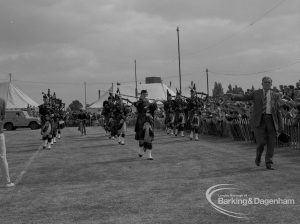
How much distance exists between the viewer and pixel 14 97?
5656 cm

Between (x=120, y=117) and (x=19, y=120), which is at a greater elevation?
(x=19, y=120)

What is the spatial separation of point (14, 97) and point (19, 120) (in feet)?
18.7

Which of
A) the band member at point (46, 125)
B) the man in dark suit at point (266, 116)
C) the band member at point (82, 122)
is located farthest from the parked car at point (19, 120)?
the man in dark suit at point (266, 116)

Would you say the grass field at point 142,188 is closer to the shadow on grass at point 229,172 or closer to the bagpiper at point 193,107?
the shadow on grass at point 229,172

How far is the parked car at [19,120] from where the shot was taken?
169ft

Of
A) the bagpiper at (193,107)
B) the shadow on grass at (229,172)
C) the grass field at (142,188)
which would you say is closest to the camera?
the grass field at (142,188)

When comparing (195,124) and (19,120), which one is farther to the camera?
(19,120)

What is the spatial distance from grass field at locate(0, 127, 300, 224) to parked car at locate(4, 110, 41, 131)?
1448 inches

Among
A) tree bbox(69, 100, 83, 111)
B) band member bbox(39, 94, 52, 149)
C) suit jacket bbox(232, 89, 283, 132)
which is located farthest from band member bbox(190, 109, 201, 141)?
tree bbox(69, 100, 83, 111)

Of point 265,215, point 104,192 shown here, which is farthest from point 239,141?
point 265,215

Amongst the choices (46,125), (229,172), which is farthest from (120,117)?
(229,172)

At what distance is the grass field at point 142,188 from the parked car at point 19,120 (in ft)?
121

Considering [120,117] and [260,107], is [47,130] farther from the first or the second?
[260,107]

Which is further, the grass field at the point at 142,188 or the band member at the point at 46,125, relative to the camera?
the band member at the point at 46,125
